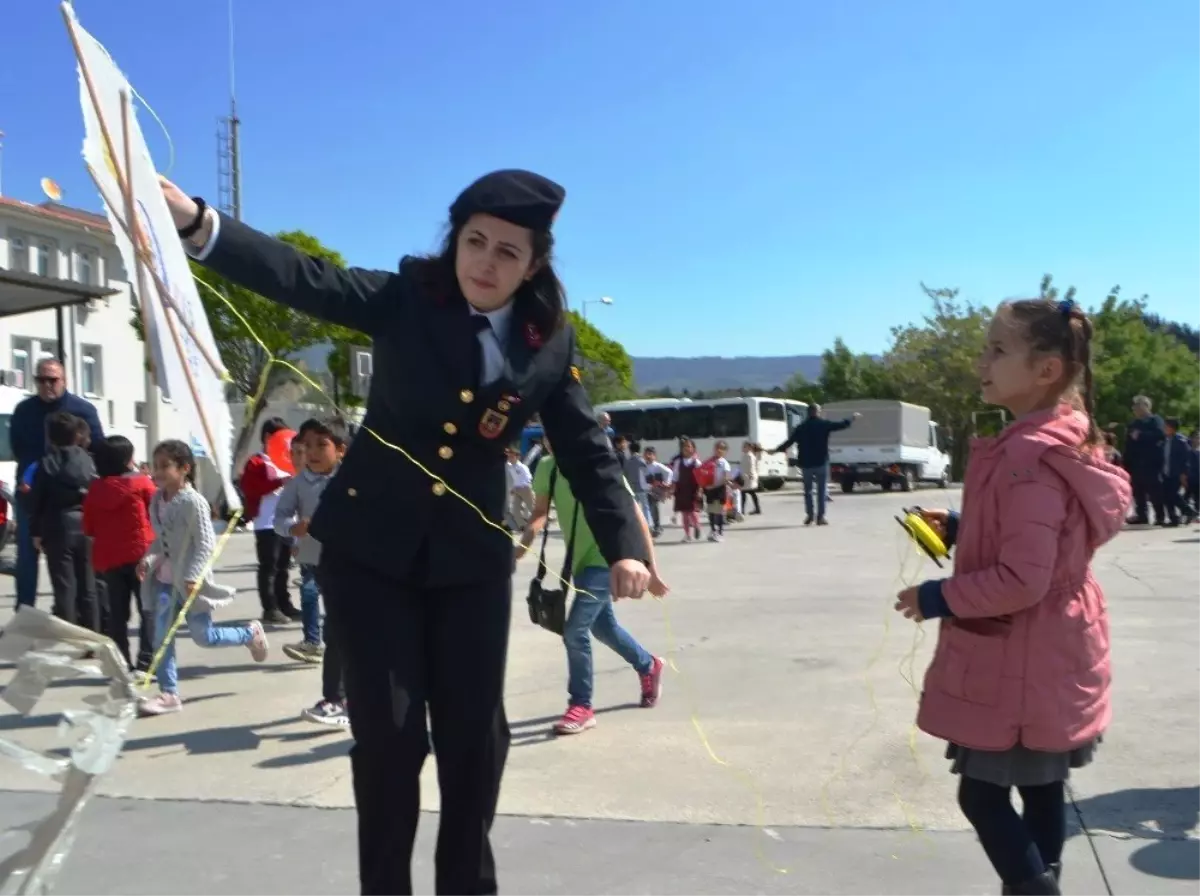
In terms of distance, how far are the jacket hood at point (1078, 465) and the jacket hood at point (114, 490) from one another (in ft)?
16.7

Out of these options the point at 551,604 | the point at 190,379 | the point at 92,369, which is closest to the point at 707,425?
the point at 92,369

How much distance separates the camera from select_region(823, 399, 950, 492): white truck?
3222 cm

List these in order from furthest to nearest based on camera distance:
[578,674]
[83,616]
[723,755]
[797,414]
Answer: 1. [797,414]
2. [83,616]
3. [578,674]
4. [723,755]

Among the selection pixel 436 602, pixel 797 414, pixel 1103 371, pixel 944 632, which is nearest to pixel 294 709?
pixel 436 602

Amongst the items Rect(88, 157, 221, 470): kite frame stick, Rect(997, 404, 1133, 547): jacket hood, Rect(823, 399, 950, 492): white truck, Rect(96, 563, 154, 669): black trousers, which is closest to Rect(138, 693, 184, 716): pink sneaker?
Rect(96, 563, 154, 669): black trousers

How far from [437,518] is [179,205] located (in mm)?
873

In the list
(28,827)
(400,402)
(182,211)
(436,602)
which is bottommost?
(28,827)

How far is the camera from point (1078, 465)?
2588 millimetres

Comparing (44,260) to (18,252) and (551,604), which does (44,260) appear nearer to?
(18,252)

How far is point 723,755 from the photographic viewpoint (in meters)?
4.78

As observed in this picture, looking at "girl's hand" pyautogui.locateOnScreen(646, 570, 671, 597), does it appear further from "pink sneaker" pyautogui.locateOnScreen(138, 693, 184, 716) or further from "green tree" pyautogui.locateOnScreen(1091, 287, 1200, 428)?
"green tree" pyautogui.locateOnScreen(1091, 287, 1200, 428)

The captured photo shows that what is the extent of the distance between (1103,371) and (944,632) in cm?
4471

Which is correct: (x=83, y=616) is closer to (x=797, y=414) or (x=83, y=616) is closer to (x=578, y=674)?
(x=578, y=674)

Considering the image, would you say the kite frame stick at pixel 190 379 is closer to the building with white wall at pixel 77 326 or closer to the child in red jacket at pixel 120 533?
the child in red jacket at pixel 120 533
